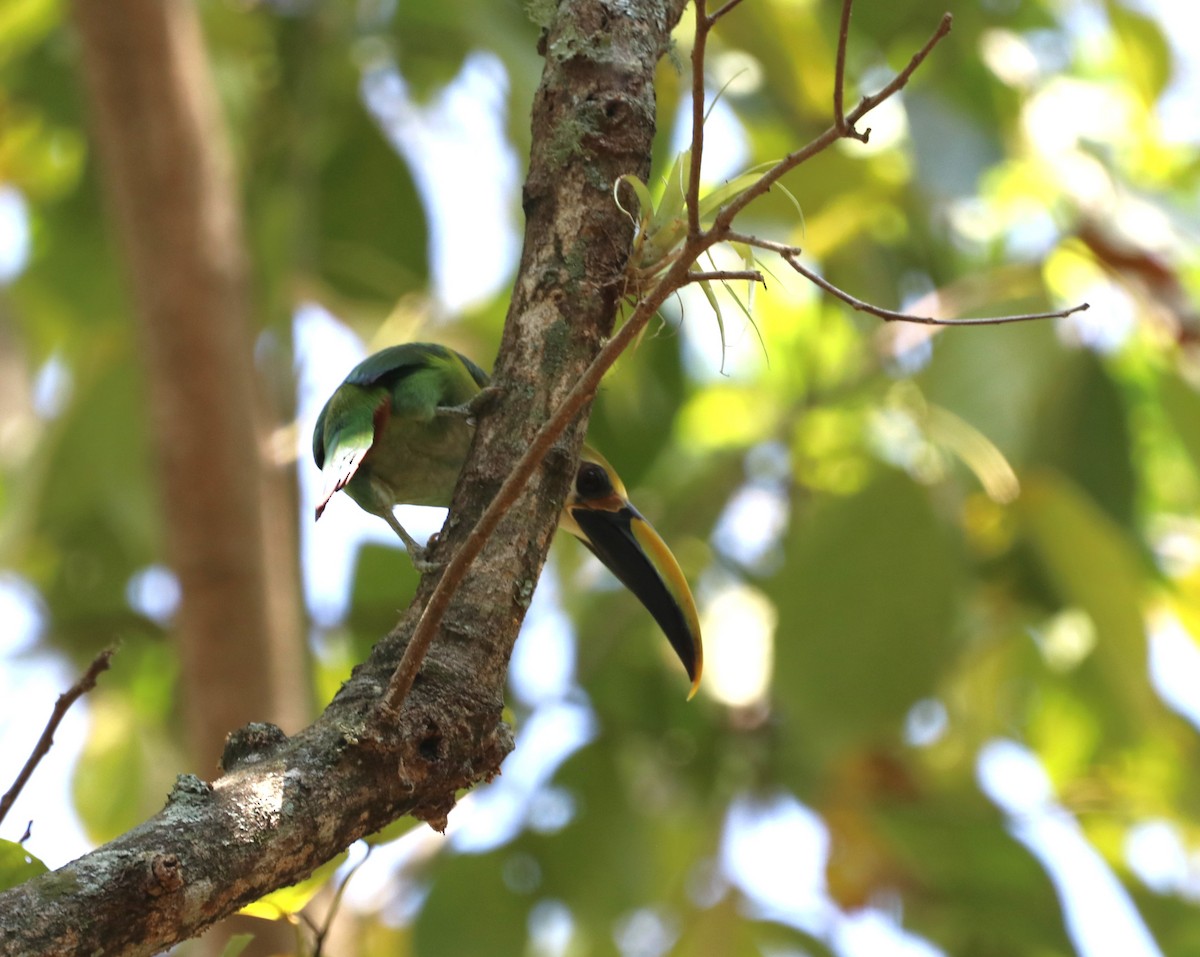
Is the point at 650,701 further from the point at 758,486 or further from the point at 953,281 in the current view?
the point at 953,281

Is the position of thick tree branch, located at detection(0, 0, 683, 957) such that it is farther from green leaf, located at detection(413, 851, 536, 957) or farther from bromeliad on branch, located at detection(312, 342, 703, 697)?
green leaf, located at detection(413, 851, 536, 957)

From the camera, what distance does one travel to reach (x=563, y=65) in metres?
1.51

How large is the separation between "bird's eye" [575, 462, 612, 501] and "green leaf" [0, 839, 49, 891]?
1.02m

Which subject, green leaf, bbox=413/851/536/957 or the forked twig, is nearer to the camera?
the forked twig

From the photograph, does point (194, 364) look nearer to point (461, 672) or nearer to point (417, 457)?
point (417, 457)

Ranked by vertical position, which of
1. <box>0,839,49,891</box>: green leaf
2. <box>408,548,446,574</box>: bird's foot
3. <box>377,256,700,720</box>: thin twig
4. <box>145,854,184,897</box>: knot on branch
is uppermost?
<box>408,548,446,574</box>: bird's foot

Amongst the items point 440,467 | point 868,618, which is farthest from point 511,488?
point 868,618

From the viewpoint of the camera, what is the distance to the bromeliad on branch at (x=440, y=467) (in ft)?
6.27

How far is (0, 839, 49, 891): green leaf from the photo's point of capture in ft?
3.75

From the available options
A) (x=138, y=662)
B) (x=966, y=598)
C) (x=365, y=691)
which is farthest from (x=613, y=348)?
(x=138, y=662)

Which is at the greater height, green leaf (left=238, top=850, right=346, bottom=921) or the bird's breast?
the bird's breast

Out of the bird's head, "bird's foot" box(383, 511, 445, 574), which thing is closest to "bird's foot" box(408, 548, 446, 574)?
"bird's foot" box(383, 511, 445, 574)

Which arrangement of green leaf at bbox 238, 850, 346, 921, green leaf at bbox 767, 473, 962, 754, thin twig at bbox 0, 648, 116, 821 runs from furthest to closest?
green leaf at bbox 767, 473, 962, 754
green leaf at bbox 238, 850, 346, 921
thin twig at bbox 0, 648, 116, 821

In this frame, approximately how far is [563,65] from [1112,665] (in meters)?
2.14
